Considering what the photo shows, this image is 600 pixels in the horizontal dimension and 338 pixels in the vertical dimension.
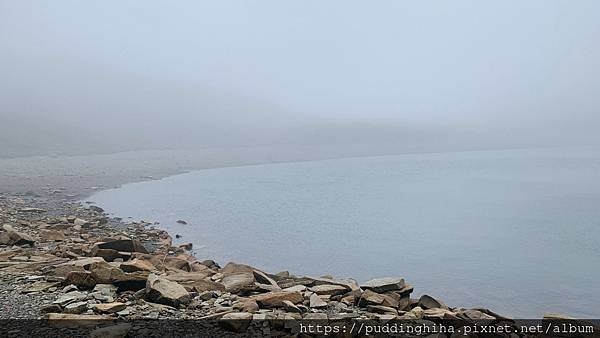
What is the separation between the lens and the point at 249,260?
75.3ft

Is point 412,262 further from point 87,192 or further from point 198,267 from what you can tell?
point 87,192

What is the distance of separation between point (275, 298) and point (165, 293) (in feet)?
6.81

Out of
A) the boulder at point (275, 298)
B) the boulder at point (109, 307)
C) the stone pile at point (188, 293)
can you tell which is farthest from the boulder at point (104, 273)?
the boulder at point (275, 298)

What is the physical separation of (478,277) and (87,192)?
38619 millimetres

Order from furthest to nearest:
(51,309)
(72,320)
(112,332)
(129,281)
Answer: (129,281)
(51,309)
(72,320)
(112,332)

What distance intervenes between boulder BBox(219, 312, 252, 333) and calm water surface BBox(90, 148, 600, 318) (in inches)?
477

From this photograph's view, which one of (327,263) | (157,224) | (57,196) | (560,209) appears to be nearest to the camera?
(327,263)

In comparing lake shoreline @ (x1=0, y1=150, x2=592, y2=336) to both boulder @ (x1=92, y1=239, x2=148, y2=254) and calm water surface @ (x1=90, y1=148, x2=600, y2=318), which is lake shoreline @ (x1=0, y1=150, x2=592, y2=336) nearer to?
boulder @ (x1=92, y1=239, x2=148, y2=254)

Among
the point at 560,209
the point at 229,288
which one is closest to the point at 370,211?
the point at 560,209

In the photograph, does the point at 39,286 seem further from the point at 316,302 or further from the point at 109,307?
the point at 316,302

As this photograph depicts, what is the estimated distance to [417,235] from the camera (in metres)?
32.8

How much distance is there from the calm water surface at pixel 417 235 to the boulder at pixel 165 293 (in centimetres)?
1222

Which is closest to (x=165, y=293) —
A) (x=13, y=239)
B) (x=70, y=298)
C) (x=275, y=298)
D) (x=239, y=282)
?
(x=70, y=298)

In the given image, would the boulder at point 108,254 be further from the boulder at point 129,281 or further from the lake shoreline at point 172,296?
the boulder at point 129,281
